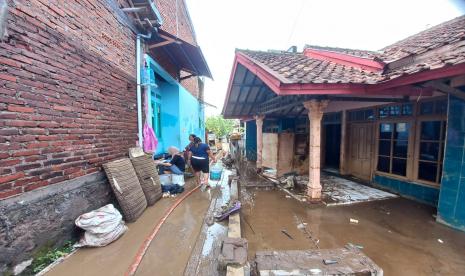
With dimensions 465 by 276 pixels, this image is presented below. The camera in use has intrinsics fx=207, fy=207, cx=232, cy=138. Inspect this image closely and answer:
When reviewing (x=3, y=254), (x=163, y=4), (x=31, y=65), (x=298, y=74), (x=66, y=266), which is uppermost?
(x=163, y=4)

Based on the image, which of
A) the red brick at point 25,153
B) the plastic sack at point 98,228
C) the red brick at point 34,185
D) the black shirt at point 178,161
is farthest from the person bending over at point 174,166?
the red brick at point 25,153

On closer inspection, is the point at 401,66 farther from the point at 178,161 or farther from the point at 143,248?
the point at 178,161

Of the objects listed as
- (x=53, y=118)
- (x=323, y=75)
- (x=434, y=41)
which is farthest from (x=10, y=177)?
(x=434, y=41)

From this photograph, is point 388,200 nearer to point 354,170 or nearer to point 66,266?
point 354,170

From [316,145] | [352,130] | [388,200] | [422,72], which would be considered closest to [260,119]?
[352,130]

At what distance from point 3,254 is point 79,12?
139 inches

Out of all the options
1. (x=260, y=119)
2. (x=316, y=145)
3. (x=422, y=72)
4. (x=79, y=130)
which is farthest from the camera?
(x=260, y=119)

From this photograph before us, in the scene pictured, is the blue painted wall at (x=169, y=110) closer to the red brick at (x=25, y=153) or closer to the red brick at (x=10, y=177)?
the red brick at (x=25, y=153)

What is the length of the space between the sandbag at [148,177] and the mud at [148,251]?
1.81 feet

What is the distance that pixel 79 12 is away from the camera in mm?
3414

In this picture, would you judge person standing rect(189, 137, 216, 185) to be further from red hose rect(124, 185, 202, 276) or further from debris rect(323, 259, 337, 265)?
debris rect(323, 259, 337, 265)

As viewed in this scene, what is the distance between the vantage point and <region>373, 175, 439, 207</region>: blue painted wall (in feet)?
15.4

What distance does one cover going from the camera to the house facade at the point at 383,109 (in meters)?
3.57

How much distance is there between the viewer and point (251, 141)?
44.9 ft
